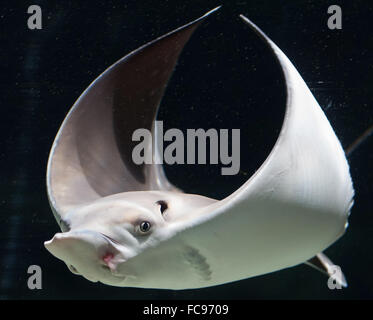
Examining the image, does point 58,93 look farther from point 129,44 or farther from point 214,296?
point 214,296

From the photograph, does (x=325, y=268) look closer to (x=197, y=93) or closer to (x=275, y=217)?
(x=275, y=217)

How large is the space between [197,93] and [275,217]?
158 cm

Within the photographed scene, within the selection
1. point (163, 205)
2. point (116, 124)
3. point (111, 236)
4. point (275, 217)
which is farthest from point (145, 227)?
point (116, 124)

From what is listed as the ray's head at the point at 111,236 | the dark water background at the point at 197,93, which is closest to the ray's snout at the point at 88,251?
the ray's head at the point at 111,236

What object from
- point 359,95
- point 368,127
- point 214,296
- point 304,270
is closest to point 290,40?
point 359,95

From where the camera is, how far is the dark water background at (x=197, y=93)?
8.59 ft

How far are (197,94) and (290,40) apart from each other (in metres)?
0.65

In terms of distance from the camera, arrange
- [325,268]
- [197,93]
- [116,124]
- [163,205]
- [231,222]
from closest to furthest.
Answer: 1. [231,222]
2. [163,205]
3. [325,268]
4. [116,124]
5. [197,93]

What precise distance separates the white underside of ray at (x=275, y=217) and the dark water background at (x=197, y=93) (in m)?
1.15

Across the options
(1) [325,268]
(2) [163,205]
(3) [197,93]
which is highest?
(3) [197,93]

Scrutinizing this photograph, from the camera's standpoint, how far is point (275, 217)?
4.50 feet

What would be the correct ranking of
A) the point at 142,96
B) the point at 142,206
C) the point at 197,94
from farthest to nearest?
the point at 197,94 → the point at 142,96 → the point at 142,206

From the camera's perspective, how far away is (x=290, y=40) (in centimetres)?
264

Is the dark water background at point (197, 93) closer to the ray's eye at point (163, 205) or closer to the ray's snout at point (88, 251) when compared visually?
the ray's eye at point (163, 205)
